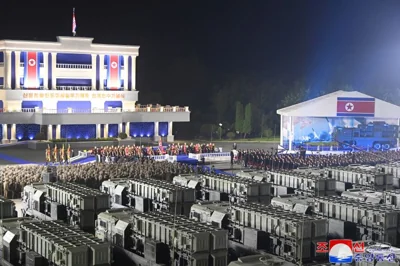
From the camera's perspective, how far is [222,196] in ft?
69.7

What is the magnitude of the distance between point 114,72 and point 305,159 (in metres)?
19.9

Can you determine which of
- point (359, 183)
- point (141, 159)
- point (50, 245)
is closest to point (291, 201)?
point (359, 183)

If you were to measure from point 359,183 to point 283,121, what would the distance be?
1536 centimetres

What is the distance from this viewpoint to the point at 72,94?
4388 cm

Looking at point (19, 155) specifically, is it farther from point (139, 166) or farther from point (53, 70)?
point (139, 166)

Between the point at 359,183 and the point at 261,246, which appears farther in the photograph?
the point at 359,183

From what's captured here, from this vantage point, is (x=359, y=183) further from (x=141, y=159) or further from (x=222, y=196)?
(x=141, y=159)

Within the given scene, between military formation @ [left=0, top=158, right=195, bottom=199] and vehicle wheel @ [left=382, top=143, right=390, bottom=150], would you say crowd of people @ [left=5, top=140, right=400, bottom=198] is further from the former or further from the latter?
vehicle wheel @ [left=382, top=143, right=390, bottom=150]

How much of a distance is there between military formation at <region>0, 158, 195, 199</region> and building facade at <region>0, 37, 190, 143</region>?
1610 centimetres

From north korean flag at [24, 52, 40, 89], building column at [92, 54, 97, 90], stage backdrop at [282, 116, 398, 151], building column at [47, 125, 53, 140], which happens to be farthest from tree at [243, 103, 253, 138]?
north korean flag at [24, 52, 40, 89]

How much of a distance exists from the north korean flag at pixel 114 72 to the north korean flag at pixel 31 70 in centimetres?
520

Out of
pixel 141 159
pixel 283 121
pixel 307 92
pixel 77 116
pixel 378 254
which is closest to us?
pixel 378 254

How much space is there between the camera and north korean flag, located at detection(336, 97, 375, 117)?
37938 mm
